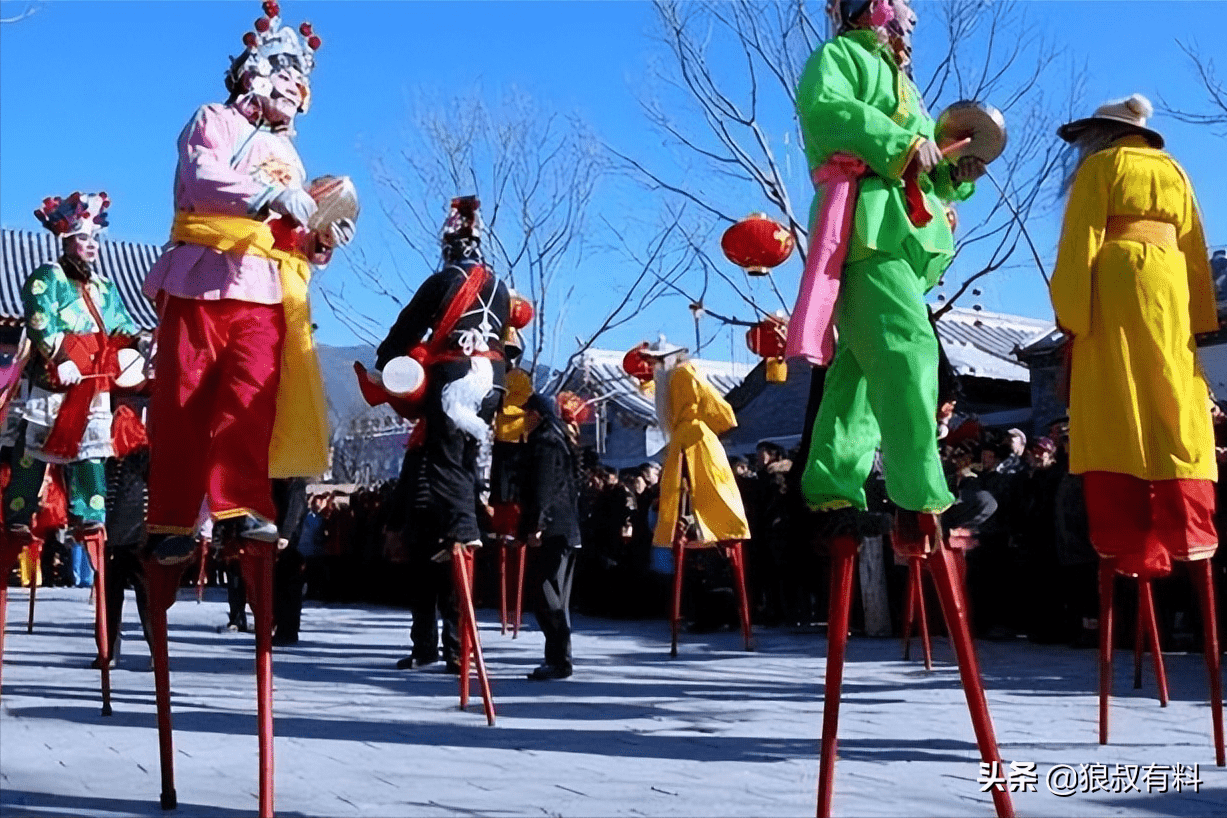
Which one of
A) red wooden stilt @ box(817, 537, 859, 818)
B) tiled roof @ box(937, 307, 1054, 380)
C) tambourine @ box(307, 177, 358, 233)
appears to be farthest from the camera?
tiled roof @ box(937, 307, 1054, 380)

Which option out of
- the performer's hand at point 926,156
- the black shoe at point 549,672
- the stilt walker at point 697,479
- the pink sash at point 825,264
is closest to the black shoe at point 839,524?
the pink sash at point 825,264

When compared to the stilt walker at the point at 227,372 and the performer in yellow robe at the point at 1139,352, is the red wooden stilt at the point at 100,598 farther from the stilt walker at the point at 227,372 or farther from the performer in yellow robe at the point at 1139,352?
the performer in yellow robe at the point at 1139,352

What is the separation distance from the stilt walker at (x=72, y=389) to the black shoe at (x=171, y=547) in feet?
7.59

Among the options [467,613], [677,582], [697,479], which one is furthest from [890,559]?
[467,613]

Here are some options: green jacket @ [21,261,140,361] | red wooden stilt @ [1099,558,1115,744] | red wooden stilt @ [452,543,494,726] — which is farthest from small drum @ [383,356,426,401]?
red wooden stilt @ [1099,558,1115,744]

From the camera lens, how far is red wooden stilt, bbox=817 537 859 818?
140 inches

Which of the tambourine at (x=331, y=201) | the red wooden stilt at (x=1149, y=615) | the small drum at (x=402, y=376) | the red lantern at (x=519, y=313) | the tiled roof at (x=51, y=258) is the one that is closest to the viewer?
the tambourine at (x=331, y=201)

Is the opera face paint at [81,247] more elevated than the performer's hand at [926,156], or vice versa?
the opera face paint at [81,247]

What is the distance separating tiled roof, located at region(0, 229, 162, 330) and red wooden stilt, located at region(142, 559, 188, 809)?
24.7 metres

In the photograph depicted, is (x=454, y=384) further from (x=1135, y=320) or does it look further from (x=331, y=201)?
(x=1135, y=320)

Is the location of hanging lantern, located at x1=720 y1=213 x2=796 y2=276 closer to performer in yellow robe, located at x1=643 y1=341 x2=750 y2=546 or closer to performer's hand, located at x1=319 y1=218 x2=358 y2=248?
performer in yellow robe, located at x1=643 y1=341 x2=750 y2=546

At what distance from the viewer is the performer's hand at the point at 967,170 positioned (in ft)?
13.0

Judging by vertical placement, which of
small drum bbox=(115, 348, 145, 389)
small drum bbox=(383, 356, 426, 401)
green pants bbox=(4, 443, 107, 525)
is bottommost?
green pants bbox=(4, 443, 107, 525)

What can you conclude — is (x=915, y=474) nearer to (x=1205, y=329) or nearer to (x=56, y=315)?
(x=1205, y=329)
